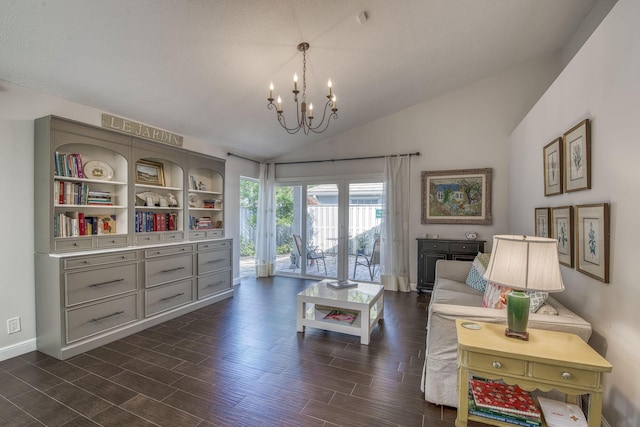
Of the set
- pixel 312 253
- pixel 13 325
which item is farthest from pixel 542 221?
pixel 13 325

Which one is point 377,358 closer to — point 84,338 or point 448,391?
point 448,391

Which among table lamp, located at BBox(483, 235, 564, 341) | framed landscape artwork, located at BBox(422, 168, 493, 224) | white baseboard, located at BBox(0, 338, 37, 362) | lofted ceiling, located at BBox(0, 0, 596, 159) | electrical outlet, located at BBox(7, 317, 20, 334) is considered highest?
lofted ceiling, located at BBox(0, 0, 596, 159)

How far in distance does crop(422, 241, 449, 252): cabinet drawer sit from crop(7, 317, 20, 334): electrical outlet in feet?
16.0

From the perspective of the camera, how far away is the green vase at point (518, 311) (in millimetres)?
1639

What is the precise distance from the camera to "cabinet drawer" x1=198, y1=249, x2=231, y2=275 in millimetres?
4051

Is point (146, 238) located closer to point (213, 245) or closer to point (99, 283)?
point (99, 283)

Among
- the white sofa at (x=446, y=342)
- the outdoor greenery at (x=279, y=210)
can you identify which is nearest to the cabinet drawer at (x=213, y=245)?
the outdoor greenery at (x=279, y=210)

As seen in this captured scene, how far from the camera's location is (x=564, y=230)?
92.7 inches

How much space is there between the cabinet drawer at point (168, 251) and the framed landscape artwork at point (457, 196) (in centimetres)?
A: 368

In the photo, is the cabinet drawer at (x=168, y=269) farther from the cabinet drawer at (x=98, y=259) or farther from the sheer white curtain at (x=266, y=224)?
the sheer white curtain at (x=266, y=224)

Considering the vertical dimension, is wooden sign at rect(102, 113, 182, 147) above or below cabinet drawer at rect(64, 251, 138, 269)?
above

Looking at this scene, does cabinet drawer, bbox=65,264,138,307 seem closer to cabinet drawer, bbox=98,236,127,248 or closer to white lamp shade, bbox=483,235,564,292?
Answer: cabinet drawer, bbox=98,236,127,248

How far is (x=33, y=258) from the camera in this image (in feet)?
9.05

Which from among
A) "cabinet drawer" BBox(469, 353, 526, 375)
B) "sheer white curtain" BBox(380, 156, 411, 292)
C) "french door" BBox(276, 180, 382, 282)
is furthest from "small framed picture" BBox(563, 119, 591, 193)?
"french door" BBox(276, 180, 382, 282)
